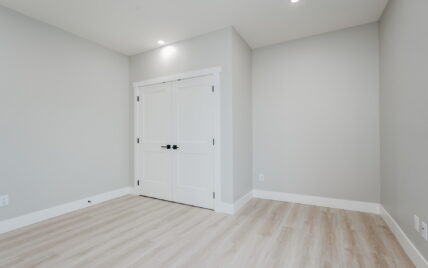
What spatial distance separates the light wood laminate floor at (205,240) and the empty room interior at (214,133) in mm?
22

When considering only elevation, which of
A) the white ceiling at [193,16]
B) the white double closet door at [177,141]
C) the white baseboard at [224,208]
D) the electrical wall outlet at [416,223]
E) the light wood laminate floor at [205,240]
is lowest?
the light wood laminate floor at [205,240]

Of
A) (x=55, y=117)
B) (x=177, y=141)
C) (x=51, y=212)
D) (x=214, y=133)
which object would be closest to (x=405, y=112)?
(x=214, y=133)

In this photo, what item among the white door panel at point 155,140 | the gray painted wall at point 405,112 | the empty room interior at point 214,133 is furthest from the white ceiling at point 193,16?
the white door panel at point 155,140

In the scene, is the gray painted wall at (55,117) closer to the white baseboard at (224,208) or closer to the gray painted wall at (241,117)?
the white baseboard at (224,208)

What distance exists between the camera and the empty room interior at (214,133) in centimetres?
204

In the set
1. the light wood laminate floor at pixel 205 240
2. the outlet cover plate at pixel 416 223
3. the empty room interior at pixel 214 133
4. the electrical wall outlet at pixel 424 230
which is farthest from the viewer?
the empty room interior at pixel 214 133

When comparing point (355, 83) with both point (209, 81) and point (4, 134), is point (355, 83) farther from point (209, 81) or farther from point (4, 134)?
point (4, 134)

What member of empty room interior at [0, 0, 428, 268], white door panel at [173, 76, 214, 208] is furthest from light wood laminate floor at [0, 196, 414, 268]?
white door panel at [173, 76, 214, 208]

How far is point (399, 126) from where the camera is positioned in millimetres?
2178

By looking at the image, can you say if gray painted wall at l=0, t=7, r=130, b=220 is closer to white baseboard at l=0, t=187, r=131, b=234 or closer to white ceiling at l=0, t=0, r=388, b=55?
white baseboard at l=0, t=187, r=131, b=234

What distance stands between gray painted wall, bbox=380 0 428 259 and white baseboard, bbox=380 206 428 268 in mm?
59

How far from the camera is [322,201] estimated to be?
3.30 metres

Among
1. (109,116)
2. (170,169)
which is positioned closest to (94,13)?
(109,116)

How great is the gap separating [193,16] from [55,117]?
255 cm
